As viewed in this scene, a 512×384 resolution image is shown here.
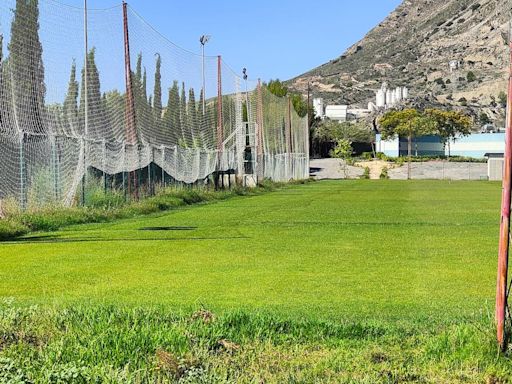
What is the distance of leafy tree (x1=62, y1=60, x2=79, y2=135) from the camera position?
20469mm

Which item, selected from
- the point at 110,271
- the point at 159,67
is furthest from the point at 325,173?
the point at 110,271

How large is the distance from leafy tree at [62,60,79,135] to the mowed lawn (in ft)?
10.5

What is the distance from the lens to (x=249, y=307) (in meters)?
7.82

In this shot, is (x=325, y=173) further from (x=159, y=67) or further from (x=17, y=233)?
(x=17, y=233)

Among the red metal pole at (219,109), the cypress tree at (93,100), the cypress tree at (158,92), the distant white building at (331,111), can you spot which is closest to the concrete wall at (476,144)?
the distant white building at (331,111)

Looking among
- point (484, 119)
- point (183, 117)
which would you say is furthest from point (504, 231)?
point (484, 119)

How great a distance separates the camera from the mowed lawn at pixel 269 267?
27.1ft

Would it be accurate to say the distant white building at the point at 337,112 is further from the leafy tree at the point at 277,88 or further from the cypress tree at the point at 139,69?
the cypress tree at the point at 139,69

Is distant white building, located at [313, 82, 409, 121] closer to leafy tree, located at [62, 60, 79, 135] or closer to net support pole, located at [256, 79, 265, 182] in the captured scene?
net support pole, located at [256, 79, 265, 182]

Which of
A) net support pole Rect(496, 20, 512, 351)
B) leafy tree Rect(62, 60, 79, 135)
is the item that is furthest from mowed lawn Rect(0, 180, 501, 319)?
leafy tree Rect(62, 60, 79, 135)

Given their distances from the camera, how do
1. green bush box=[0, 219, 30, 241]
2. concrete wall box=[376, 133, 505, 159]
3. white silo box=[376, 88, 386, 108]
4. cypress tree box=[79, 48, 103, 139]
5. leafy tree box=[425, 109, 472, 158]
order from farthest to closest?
white silo box=[376, 88, 386, 108], concrete wall box=[376, 133, 505, 159], leafy tree box=[425, 109, 472, 158], cypress tree box=[79, 48, 103, 139], green bush box=[0, 219, 30, 241]

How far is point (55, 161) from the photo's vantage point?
19.8m

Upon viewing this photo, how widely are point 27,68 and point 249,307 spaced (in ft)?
40.1

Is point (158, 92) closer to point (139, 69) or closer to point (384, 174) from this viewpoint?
point (139, 69)
